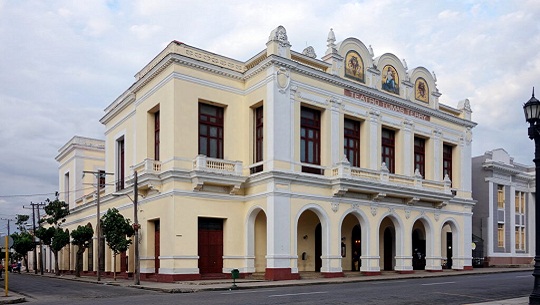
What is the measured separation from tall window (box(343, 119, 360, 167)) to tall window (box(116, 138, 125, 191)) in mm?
14978

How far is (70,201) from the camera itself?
52406mm

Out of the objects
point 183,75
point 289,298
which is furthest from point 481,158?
point 289,298

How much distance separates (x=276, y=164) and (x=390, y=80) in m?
11.8

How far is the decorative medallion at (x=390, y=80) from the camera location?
3631 cm

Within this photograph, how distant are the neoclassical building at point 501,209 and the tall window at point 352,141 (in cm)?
1835

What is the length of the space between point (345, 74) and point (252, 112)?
242 inches

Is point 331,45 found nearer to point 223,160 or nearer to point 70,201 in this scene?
point 223,160

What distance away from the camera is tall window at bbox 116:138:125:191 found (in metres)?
38.2

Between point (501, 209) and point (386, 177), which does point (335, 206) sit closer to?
point (386, 177)

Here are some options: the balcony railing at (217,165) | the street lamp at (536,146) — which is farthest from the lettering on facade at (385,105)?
the street lamp at (536,146)

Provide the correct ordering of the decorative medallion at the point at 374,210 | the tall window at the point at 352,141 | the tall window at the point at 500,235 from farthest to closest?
the tall window at the point at 500,235, the tall window at the point at 352,141, the decorative medallion at the point at 374,210

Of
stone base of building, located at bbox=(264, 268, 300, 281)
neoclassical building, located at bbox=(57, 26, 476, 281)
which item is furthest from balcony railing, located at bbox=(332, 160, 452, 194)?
stone base of building, located at bbox=(264, 268, 300, 281)

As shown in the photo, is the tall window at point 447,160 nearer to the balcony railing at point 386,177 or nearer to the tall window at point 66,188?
the balcony railing at point 386,177

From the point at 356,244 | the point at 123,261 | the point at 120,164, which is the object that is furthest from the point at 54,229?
the point at 356,244
